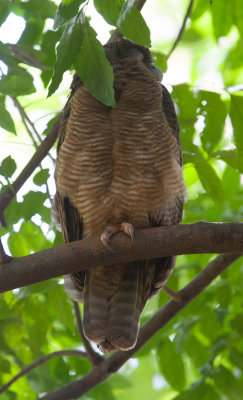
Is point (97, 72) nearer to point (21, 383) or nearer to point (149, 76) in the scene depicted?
point (149, 76)

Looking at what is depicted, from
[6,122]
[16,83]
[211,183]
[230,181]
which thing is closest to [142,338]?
[211,183]

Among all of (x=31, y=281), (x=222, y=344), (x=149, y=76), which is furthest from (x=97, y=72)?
(x=222, y=344)

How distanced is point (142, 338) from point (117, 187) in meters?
1.09

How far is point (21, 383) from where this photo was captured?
405cm

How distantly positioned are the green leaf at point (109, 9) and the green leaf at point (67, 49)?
4.2 inches

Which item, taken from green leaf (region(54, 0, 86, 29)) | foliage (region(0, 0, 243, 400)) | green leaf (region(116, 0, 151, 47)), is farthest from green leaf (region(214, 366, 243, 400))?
green leaf (region(54, 0, 86, 29))

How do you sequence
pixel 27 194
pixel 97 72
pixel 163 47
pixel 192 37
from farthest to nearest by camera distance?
pixel 163 47 → pixel 192 37 → pixel 27 194 → pixel 97 72

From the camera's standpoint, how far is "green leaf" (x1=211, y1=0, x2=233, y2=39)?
12.5ft

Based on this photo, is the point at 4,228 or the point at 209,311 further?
the point at 209,311

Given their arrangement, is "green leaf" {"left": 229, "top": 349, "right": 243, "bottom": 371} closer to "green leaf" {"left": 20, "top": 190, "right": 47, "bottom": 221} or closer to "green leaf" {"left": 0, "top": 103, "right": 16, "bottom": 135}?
"green leaf" {"left": 20, "top": 190, "right": 47, "bottom": 221}

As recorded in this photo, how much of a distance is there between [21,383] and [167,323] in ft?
3.78

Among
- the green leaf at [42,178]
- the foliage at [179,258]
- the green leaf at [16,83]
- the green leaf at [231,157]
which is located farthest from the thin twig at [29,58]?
the green leaf at [231,157]

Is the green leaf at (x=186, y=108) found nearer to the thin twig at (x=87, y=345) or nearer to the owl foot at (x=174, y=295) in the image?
the owl foot at (x=174, y=295)

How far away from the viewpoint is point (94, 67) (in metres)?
2.66
